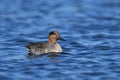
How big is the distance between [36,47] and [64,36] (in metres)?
4.85

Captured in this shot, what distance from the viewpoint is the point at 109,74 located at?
668 inches

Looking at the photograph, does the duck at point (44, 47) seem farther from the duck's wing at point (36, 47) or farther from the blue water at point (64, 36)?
the blue water at point (64, 36)

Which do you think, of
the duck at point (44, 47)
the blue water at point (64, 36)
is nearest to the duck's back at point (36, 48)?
the duck at point (44, 47)

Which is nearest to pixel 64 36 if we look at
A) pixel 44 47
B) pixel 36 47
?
pixel 44 47

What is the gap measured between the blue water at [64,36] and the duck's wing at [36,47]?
0.32m

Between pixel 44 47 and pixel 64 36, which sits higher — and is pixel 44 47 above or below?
below

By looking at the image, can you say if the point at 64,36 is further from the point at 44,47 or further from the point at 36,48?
the point at 36,48

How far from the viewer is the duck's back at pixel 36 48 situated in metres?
19.6

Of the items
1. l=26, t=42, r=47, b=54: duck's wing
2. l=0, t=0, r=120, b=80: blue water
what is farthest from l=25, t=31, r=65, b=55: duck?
l=0, t=0, r=120, b=80: blue water

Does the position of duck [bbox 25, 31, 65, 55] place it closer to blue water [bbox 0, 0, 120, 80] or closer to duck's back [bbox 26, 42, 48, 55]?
duck's back [bbox 26, 42, 48, 55]

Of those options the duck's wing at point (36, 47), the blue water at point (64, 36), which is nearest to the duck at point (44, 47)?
the duck's wing at point (36, 47)

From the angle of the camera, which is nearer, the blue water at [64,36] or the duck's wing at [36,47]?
the blue water at [64,36]

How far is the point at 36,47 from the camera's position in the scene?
774 inches

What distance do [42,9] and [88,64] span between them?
14605 mm
